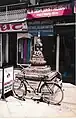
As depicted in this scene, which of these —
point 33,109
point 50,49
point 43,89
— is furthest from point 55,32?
point 33,109

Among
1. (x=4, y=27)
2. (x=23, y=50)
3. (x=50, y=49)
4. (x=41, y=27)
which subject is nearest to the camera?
(x=41, y=27)

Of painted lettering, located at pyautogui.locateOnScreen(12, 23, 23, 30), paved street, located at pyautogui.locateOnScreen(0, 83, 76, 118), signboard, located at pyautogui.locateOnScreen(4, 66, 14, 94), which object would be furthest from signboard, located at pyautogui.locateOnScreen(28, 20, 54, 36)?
paved street, located at pyautogui.locateOnScreen(0, 83, 76, 118)

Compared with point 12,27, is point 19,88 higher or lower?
lower

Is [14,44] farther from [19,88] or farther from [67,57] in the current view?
[19,88]

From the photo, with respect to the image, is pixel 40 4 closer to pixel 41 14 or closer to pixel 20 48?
pixel 41 14

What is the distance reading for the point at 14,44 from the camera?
14578 millimetres

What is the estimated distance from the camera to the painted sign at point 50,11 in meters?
11.6

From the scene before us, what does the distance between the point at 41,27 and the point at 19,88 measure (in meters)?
5.40

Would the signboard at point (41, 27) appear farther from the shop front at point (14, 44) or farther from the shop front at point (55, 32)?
the shop front at point (14, 44)

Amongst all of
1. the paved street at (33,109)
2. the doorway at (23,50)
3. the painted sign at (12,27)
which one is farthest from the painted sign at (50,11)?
the paved street at (33,109)

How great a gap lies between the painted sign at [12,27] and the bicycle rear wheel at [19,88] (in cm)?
567

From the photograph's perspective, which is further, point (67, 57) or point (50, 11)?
point (67, 57)

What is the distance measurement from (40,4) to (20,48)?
321 cm

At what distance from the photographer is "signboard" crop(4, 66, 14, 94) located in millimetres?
7461
